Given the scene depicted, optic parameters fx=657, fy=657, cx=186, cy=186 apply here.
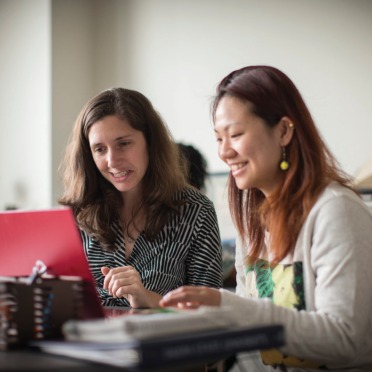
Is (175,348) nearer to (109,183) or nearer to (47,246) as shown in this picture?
(47,246)

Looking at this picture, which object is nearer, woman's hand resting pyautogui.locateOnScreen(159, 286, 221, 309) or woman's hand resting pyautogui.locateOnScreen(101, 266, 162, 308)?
woman's hand resting pyautogui.locateOnScreen(159, 286, 221, 309)

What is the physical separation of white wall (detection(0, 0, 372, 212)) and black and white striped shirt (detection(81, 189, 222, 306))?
5.51 feet

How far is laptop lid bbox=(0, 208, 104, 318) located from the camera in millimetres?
1094

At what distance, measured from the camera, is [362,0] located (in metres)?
3.28

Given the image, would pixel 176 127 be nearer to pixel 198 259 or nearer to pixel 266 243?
pixel 198 259

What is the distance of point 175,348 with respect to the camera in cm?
83

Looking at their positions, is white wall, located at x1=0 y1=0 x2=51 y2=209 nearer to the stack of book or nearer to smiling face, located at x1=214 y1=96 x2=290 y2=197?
smiling face, located at x1=214 y1=96 x2=290 y2=197

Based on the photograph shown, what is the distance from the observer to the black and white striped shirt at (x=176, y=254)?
1.81m

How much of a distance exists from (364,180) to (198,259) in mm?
1102

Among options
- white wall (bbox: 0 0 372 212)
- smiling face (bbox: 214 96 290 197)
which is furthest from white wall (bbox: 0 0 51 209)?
smiling face (bbox: 214 96 290 197)

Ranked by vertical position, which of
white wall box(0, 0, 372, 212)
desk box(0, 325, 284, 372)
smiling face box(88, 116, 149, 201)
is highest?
white wall box(0, 0, 372, 212)

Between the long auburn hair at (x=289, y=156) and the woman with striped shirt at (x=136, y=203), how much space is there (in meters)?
0.47

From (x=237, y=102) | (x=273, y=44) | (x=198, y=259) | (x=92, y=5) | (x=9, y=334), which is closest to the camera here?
(x=9, y=334)

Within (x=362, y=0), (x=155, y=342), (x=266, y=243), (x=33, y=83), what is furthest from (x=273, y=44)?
(x=155, y=342)
